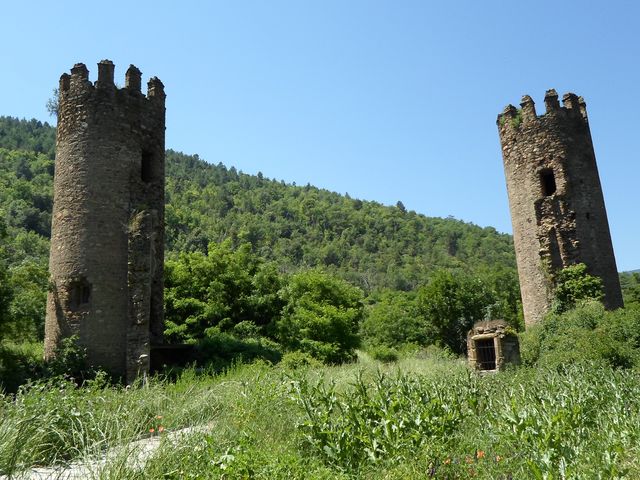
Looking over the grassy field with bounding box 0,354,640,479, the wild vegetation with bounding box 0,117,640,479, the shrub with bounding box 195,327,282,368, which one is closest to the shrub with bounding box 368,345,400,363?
the wild vegetation with bounding box 0,117,640,479

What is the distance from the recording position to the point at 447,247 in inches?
4087

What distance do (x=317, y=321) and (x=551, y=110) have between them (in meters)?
13.9

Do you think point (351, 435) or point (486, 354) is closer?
point (351, 435)

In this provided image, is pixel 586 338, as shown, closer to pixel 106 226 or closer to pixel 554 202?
pixel 554 202

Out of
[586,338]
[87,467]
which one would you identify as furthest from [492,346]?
[87,467]

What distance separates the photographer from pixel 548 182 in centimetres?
2147

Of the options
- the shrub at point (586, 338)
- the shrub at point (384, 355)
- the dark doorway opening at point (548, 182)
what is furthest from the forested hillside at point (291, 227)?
the shrub at point (586, 338)

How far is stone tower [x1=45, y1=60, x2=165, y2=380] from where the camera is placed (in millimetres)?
16422

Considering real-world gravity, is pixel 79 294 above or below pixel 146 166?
below

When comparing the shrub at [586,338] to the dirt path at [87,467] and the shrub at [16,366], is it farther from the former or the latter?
the shrub at [16,366]

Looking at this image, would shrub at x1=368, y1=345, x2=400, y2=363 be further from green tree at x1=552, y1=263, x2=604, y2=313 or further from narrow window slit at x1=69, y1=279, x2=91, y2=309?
narrow window slit at x1=69, y1=279, x2=91, y2=309

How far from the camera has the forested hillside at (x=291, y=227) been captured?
66.4 meters

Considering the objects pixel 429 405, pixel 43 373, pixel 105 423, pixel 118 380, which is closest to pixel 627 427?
pixel 429 405

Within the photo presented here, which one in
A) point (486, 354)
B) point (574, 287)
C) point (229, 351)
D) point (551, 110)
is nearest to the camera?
point (486, 354)
